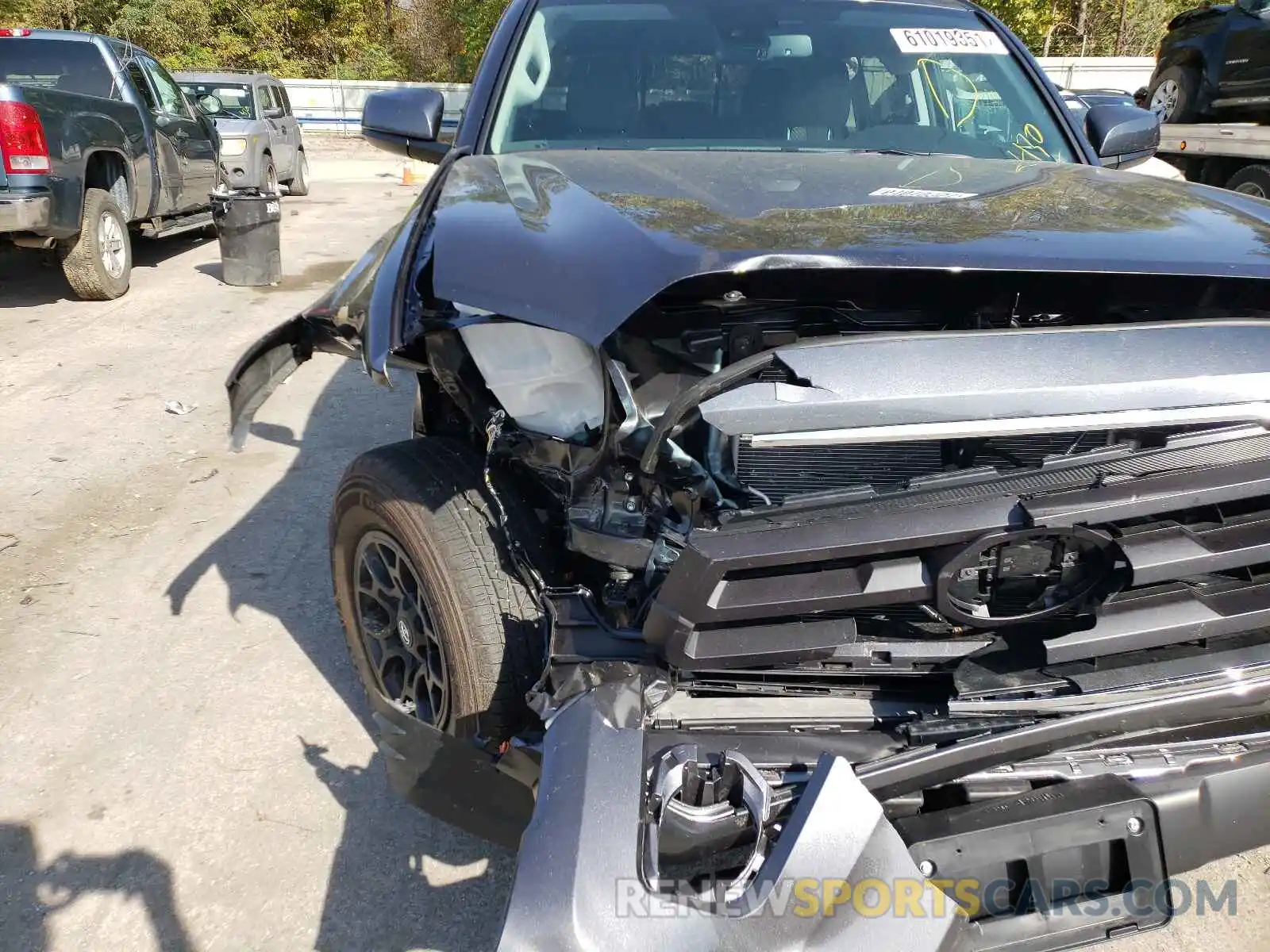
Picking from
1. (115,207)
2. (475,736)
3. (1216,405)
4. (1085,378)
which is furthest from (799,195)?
(115,207)

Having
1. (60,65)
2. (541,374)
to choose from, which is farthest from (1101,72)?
(541,374)

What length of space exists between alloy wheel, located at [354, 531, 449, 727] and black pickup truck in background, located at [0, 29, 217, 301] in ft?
20.0

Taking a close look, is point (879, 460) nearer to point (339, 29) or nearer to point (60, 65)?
A: point (60, 65)

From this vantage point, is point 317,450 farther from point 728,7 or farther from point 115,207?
point 115,207

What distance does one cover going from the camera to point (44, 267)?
9.32 metres

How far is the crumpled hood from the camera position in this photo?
59.4 inches

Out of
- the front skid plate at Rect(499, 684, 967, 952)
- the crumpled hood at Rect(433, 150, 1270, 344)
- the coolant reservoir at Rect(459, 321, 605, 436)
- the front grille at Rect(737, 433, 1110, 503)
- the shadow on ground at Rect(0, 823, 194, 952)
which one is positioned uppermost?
the crumpled hood at Rect(433, 150, 1270, 344)

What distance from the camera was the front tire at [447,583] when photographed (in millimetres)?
2010

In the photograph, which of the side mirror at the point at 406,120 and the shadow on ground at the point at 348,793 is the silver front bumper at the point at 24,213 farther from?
the side mirror at the point at 406,120

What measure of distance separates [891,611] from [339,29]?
1392 inches

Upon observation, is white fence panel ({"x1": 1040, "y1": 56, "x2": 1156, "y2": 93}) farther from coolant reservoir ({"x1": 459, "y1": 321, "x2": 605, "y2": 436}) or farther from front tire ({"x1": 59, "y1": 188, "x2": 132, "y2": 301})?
coolant reservoir ({"x1": 459, "y1": 321, "x2": 605, "y2": 436})

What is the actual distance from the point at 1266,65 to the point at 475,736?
9.84 m

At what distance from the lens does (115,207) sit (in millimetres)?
8016

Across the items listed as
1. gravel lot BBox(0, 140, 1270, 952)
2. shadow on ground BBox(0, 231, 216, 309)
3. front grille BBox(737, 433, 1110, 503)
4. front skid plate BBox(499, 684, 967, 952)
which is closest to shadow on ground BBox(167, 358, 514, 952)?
gravel lot BBox(0, 140, 1270, 952)
